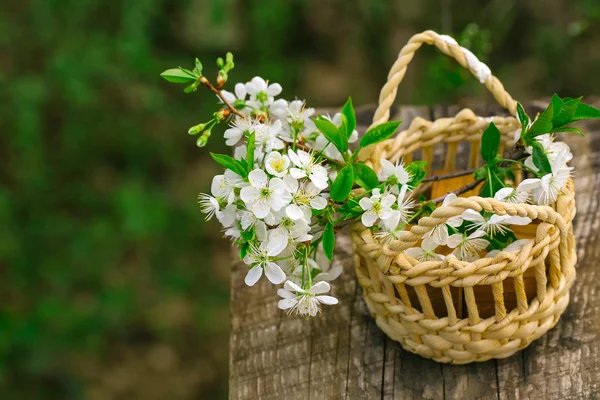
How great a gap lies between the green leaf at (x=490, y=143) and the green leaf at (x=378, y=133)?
17 cm

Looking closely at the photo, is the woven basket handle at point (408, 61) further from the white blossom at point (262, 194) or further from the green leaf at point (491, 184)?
the white blossom at point (262, 194)

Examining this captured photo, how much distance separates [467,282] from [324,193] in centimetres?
28

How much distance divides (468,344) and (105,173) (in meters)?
2.20

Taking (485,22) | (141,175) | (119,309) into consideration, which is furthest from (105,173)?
(485,22)

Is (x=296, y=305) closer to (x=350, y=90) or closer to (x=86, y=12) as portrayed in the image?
(x=86, y=12)

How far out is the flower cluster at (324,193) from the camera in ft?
3.66

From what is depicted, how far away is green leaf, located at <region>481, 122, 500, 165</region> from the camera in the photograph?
4.06 feet

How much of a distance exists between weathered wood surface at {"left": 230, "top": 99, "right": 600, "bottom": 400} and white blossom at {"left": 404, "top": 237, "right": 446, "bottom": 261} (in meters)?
0.28

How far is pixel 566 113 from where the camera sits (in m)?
1.17

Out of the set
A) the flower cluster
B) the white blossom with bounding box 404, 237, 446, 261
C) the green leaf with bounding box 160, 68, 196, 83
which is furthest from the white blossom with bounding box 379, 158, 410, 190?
the green leaf with bounding box 160, 68, 196, 83

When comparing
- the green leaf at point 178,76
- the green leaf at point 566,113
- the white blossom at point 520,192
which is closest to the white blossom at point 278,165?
the green leaf at point 178,76

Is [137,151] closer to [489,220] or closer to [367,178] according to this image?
[367,178]

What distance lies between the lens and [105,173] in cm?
311

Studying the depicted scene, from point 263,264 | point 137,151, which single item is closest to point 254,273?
point 263,264
